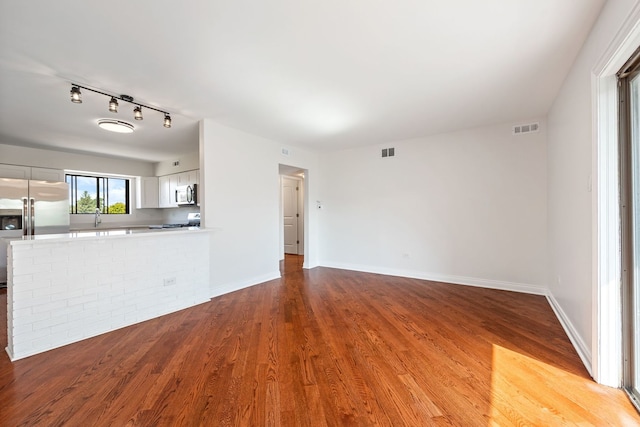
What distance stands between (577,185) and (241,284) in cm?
429

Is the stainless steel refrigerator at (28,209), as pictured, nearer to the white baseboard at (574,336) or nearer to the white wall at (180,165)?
the white wall at (180,165)

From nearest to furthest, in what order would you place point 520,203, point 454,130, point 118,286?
Answer: point 118,286 < point 520,203 < point 454,130

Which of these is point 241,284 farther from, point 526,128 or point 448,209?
point 526,128

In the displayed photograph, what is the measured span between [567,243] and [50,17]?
4.68 m

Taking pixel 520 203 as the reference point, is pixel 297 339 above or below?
below

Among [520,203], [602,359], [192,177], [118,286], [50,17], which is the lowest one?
[602,359]

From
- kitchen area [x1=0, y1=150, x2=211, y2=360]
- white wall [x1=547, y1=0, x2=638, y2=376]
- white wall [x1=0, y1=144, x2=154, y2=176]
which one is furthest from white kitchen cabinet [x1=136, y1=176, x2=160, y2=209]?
white wall [x1=547, y1=0, x2=638, y2=376]

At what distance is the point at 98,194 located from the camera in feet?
20.4

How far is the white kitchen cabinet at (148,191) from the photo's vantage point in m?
6.51

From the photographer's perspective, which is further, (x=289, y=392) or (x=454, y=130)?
(x=454, y=130)

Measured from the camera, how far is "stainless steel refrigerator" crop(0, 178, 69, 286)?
4.43 meters

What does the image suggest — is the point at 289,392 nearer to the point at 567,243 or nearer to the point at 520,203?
the point at 567,243

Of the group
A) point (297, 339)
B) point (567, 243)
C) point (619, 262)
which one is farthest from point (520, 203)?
point (297, 339)

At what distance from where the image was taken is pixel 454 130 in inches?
171
